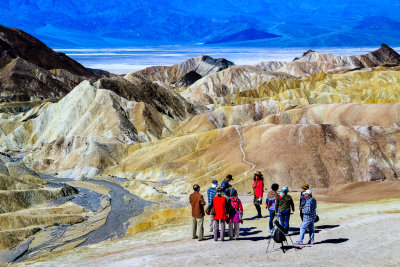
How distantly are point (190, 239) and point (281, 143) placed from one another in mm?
40867

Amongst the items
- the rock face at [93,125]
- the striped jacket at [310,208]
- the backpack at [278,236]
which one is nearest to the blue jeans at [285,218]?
the backpack at [278,236]

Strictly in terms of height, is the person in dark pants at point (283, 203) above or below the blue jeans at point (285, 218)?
above

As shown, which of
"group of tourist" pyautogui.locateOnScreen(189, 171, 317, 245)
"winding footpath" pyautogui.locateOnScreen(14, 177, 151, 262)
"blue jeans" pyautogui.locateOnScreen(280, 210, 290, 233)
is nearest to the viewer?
"group of tourist" pyautogui.locateOnScreen(189, 171, 317, 245)

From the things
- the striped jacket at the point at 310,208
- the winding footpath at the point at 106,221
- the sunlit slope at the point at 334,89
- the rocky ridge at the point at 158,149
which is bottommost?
the winding footpath at the point at 106,221

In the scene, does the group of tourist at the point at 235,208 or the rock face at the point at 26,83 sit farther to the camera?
the rock face at the point at 26,83

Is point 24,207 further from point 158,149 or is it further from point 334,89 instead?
point 334,89

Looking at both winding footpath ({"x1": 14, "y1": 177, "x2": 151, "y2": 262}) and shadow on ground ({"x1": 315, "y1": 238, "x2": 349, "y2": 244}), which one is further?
winding footpath ({"x1": 14, "y1": 177, "x2": 151, "y2": 262})

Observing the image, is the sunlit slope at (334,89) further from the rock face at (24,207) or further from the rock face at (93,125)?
the rock face at (24,207)

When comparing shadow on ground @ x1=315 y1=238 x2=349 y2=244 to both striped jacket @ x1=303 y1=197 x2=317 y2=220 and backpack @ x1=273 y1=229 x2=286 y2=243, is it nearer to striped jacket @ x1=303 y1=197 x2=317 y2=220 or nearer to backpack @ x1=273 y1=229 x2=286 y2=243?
striped jacket @ x1=303 y1=197 x2=317 y2=220

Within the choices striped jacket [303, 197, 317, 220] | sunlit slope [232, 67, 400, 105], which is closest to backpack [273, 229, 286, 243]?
striped jacket [303, 197, 317, 220]

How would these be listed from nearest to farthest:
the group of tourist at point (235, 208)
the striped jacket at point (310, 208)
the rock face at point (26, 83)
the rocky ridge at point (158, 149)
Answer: the striped jacket at point (310, 208) → the group of tourist at point (235, 208) → the rocky ridge at point (158, 149) → the rock face at point (26, 83)

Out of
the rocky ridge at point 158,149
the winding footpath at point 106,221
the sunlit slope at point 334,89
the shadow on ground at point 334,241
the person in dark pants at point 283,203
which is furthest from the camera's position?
the sunlit slope at point 334,89

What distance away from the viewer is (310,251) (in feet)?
A: 58.3

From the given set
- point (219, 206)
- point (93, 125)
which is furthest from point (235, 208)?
point (93, 125)
